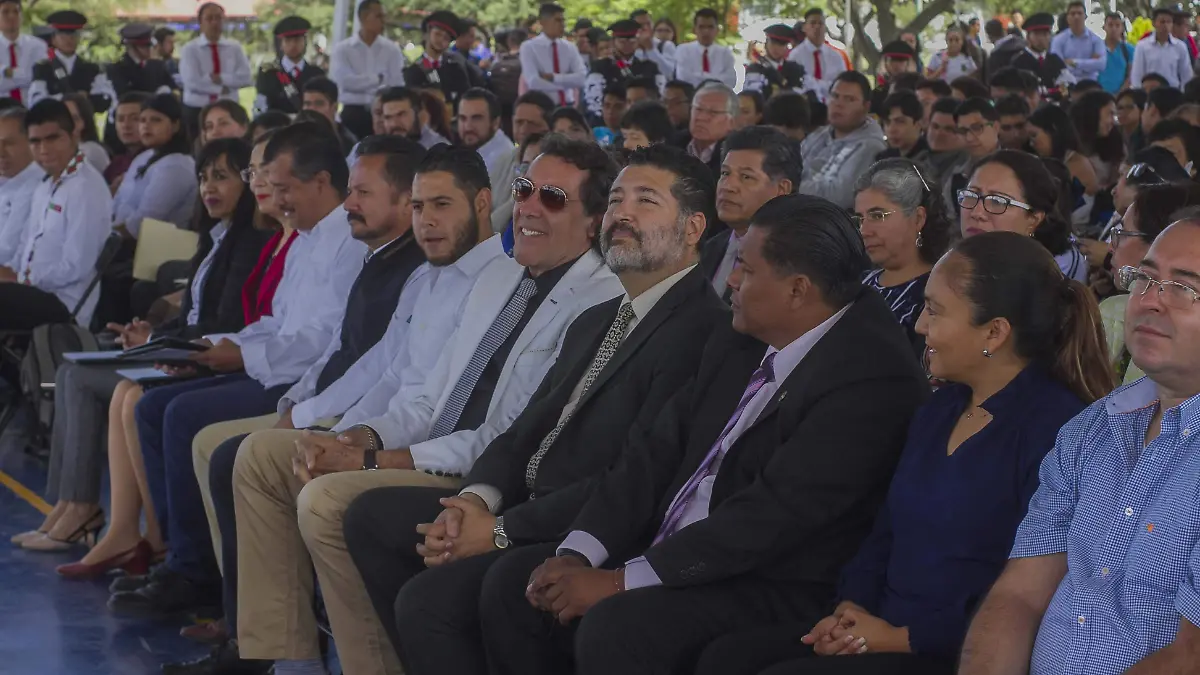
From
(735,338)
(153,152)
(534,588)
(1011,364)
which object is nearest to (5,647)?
(534,588)

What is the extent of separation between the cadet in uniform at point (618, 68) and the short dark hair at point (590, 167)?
28.9 ft

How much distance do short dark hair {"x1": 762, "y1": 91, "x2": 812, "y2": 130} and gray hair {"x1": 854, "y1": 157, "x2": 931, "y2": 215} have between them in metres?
4.48

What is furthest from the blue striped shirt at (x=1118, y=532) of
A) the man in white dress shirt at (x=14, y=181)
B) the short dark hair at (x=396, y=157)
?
the man in white dress shirt at (x=14, y=181)

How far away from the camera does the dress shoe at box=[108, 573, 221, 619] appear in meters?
4.72

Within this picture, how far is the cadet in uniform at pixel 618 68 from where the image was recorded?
13289 millimetres

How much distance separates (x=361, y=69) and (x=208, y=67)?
1304 millimetres

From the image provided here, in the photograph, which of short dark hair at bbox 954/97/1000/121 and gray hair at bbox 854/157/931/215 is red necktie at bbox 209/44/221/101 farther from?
gray hair at bbox 854/157/931/215

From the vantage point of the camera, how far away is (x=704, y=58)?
1486 centimetres

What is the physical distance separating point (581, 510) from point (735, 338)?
0.50 meters

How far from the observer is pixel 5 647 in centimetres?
446

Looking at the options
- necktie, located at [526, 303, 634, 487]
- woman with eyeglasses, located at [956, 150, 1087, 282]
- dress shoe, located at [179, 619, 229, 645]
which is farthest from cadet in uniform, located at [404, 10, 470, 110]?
necktie, located at [526, 303, 634, 487]

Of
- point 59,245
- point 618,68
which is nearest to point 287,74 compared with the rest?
point 618,68

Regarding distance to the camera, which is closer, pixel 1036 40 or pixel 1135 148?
pixel 1135 148

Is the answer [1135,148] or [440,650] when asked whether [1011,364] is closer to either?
[440,650]
